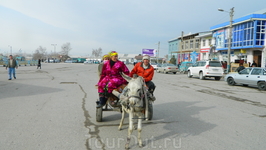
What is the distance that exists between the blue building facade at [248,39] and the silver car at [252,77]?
1292 centimetres

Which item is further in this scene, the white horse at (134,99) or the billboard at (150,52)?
the billboard at (150,52)

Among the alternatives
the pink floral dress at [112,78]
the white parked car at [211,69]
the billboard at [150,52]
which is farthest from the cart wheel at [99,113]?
the billboard at [150,52]

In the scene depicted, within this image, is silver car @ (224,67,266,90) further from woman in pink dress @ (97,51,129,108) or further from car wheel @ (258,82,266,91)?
woman in pink dress @ (97,51,129,108)

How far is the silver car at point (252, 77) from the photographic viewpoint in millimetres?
13828

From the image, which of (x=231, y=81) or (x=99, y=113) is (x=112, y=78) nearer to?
(x=99, y=113)

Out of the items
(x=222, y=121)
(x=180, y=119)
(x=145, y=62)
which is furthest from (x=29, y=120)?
(x=222, y=121)

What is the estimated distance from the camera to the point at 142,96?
14.0 ft

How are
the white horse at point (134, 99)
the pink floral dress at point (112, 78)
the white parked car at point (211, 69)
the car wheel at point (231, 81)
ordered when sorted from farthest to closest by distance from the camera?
the white parked car at point (211, 69) → the car wheel at point (231, 81) → the pink floral dress at point (112, 78) → the white horse at point (134, 99)

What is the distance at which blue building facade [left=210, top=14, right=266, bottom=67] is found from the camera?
29453 millimetres

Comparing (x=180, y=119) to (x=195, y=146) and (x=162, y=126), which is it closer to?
(x=162, y=126)

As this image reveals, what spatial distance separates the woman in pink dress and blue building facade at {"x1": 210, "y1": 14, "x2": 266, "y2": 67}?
84.3ft

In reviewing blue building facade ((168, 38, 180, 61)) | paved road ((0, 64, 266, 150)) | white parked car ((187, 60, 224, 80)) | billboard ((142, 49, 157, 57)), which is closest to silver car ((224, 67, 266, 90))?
white parked car ((187, 60, 224, 80))

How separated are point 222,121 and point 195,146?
2306mm

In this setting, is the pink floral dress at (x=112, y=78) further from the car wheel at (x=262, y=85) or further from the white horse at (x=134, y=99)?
the car wheel at (x=262, y=85)
